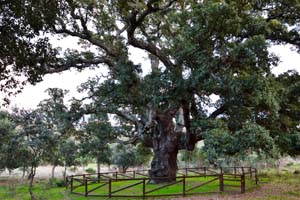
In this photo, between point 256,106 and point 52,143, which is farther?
point 52,143

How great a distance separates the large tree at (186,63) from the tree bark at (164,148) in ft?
0.18

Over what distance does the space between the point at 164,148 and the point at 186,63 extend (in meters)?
6.63

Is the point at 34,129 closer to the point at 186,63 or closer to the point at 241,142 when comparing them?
the point at 186,63

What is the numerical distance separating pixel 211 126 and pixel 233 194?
3.08 meters

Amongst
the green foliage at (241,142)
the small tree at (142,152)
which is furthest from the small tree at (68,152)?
the green foliage at (241,142)

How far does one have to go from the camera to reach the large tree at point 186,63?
1130 cm

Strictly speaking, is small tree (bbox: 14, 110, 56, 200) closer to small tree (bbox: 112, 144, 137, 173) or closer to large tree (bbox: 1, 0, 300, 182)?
large tree (bbox: 1, 0, 300, 182)

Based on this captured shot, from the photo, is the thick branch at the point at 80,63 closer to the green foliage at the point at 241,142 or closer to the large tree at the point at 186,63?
the large tree at the point at 186,63

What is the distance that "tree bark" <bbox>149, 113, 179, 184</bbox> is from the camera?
17.5 metres

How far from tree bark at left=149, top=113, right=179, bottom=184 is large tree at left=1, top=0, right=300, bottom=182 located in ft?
0.18

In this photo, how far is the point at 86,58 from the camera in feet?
56.1

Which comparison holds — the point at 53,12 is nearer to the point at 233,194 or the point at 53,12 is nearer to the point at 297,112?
the point at 233,194

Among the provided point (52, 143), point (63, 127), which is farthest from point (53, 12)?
point (63, 127)

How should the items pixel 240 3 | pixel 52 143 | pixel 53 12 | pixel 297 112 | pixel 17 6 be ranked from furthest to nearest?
1. pixel 52 143
2. pixel 297 112
3. pixel 240 3
4. pixel 53 12
5. pixel 17 6
